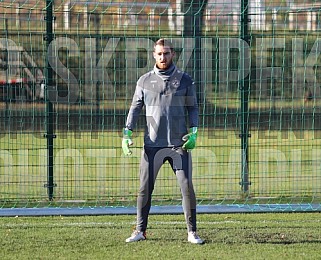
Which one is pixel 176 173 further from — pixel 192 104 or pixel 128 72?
pixel 128 72

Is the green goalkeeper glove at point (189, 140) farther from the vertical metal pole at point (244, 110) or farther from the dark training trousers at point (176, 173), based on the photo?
the vertical metal pole at point (244, 110)

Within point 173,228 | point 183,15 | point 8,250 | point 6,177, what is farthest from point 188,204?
point 6,177

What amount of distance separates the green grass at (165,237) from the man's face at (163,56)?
173 centimetres

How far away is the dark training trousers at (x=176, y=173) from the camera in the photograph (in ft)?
27.6

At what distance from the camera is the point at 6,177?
551 inches

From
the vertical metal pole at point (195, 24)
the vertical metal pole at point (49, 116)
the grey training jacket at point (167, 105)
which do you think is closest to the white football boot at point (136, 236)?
the grey training jacket at point (167, 105)

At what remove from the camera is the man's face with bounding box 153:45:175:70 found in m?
8.29

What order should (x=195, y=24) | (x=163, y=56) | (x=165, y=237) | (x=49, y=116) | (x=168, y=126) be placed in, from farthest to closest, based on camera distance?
(x=195, y=24)
(x=49, y=116)
(x=165, y=237)
(x=168, y=126)
(x=163, y=56)

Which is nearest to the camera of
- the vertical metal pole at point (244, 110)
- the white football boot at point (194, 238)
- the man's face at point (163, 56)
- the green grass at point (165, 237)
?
the green grass at point (165, 237)

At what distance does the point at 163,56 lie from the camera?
8.32 metres

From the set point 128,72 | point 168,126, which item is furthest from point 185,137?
point 128,72

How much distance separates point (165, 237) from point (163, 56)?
73.1 inches

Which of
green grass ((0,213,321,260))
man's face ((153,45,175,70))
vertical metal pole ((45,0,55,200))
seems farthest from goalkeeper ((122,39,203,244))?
vertical metal pole ((45,0,55,200))

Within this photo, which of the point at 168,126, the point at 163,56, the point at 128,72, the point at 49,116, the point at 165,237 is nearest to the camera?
the point at 163,56
